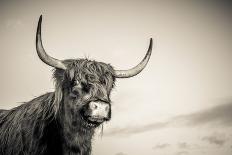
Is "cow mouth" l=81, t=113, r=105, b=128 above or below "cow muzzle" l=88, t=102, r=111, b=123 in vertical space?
below

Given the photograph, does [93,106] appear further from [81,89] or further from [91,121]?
[81,89]

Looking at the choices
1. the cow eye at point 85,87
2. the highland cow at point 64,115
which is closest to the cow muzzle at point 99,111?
the highland cow at point 64,115

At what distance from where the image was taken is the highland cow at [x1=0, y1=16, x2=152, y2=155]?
16.7 feet

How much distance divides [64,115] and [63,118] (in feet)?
0.17

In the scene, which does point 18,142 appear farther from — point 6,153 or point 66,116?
point 66,116

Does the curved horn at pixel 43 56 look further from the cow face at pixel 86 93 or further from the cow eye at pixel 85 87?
the cow eye at pixel 85 87

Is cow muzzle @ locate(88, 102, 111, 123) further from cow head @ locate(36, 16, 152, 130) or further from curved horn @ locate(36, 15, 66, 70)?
curved horn @ locate(36, 15, 66, 70)

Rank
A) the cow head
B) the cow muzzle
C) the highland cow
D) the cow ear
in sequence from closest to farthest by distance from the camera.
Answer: the cow muzzle → the cow head → the highland cow → the cow ear

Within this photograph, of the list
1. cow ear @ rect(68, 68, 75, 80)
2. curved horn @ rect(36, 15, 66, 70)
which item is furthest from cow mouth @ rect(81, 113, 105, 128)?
curved horn @ rect(36, 15, 66, 70)

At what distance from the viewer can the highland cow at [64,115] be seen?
16.7 ft

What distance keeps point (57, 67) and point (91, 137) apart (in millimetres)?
1295

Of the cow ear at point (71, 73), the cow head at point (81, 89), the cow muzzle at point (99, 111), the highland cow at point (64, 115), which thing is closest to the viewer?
the cow muzzle at point (99, 111)

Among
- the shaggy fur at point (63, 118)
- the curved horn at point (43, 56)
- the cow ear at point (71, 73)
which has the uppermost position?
the curved horn at point (43, 56)

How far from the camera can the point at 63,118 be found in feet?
17.5
